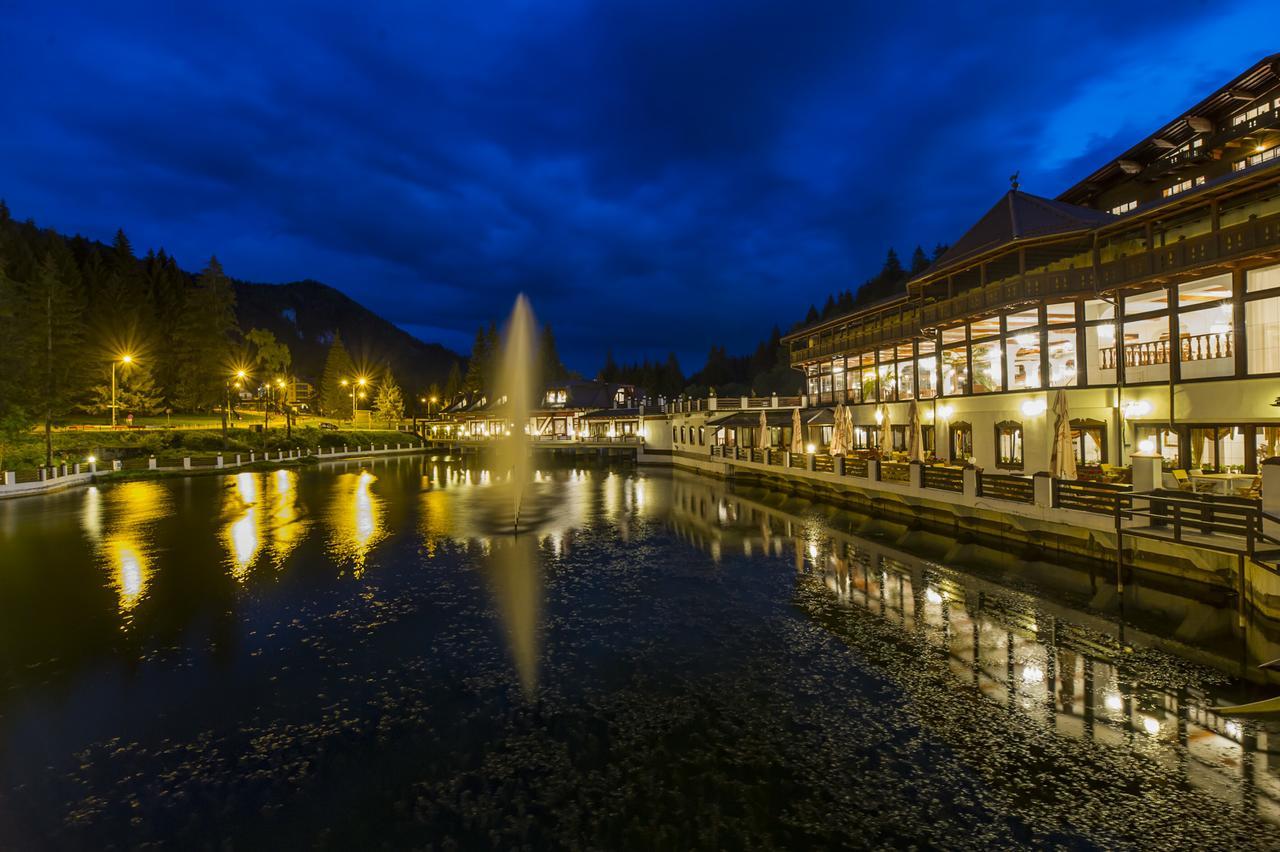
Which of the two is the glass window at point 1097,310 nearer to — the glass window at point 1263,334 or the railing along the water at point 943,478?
the glass window at point 1263,334

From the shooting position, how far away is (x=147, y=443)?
5584cm

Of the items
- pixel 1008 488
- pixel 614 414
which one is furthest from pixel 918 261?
pixel 1008 488

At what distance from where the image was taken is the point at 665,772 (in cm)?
777

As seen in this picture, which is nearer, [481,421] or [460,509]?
[460,509]

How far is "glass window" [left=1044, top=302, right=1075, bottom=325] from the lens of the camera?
2892cm

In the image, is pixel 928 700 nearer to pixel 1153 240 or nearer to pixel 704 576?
pixel 704 576

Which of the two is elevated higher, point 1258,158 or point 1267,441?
point 1258,158

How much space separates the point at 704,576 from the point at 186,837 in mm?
13488

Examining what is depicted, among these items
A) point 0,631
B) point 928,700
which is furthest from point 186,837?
point 0,631

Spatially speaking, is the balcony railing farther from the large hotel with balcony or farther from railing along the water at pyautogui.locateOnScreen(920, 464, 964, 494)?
railing along the water at pyautogui.locateOnScreen(920, 464, 964, 494)

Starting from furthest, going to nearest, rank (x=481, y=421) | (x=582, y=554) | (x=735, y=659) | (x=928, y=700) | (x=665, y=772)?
(x=481, y=421) → (x=582, y=554) → (x=735, y=659) → (x=928, y=700) → (x=665, y=772)

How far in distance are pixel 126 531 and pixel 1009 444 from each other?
141ft

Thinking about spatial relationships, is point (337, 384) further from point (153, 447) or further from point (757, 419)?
point (757, 419)

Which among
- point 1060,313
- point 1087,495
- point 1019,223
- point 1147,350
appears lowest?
point 1087,495
